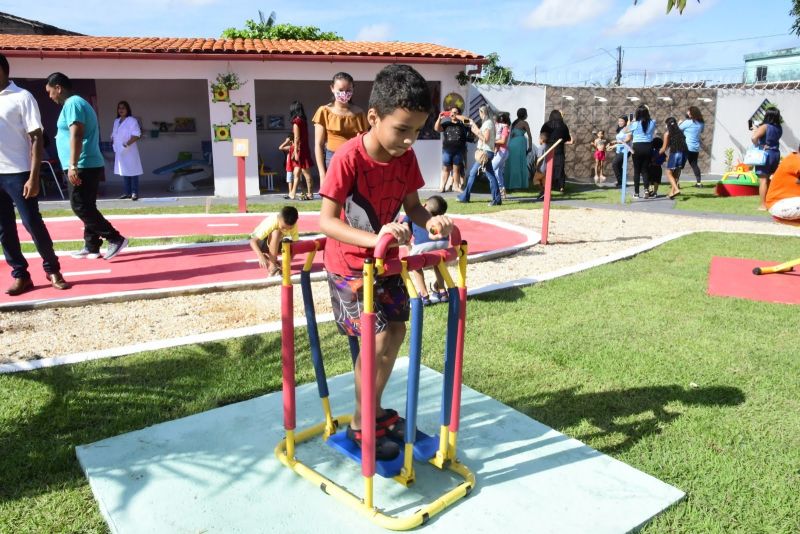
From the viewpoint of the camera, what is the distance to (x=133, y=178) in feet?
45.8

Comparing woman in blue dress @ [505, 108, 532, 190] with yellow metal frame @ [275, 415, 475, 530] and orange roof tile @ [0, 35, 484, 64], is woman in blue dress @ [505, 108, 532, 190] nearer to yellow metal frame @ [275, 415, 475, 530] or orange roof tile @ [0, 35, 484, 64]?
orange roof tile @ [0, 35, 484, 64]

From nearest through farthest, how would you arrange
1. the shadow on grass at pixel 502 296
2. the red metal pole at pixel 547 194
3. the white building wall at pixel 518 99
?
the shadow on grass at pixel 502 296 < the red metal pole at pixel 547 194 < the white building wall at pixel 518 99

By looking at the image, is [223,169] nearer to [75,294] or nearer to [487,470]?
[75,294]

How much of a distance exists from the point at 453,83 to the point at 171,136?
9.72 m

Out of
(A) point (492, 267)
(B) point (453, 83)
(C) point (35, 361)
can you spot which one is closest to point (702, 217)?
(A) point (492, 267)

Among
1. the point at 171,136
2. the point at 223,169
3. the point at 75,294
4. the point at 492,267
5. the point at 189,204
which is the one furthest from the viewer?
the point at 171,136

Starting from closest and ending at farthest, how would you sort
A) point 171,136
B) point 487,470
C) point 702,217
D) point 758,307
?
point 487,470
point 758,307
point 702,217
point 171,136

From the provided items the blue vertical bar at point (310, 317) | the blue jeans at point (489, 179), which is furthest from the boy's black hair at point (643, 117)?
the blue vertical bar at point (310, 317)

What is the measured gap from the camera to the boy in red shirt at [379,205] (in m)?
2.51

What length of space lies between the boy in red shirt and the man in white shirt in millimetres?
3953

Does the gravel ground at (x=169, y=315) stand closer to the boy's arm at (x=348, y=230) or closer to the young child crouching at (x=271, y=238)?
the young child crouching at (x=271, y=238)

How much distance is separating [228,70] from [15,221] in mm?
9916

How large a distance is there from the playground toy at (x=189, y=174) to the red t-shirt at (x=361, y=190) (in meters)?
14.7

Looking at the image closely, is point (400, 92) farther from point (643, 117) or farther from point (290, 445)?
point (643, 117)
